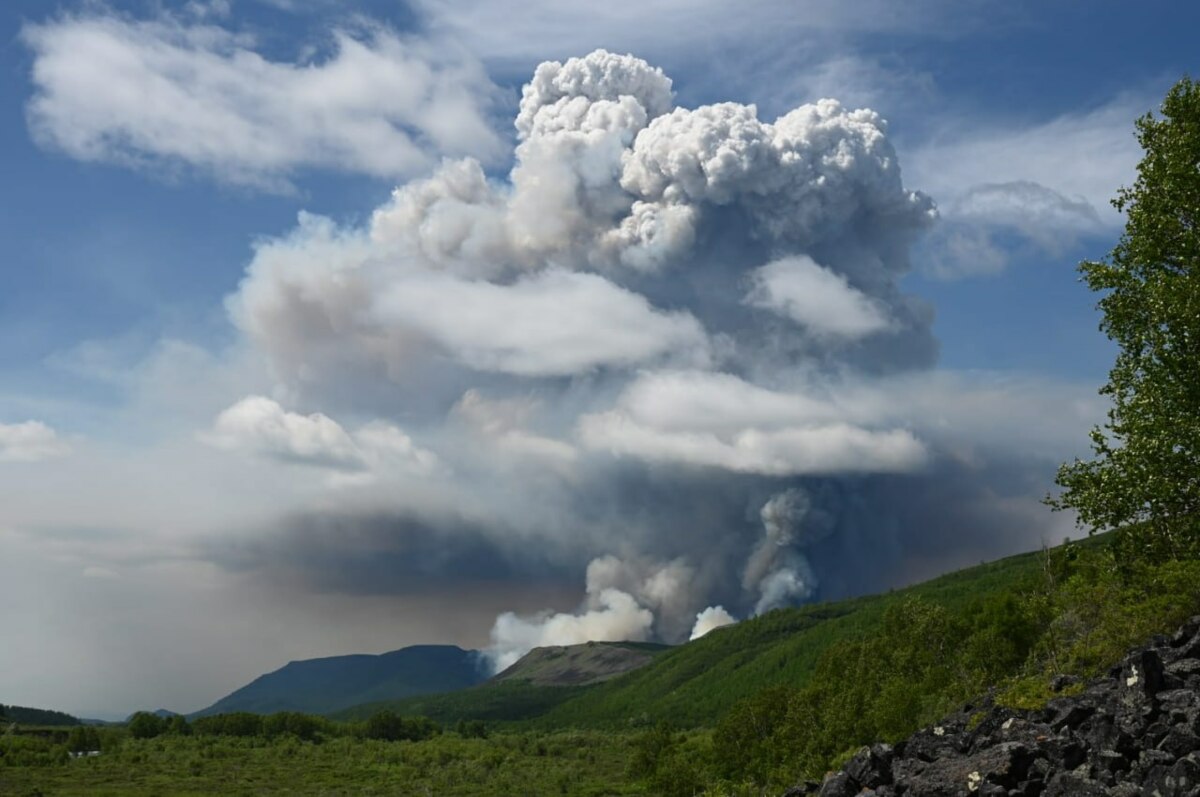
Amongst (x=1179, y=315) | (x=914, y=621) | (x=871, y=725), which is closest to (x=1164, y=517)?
(x=1179, y=315)

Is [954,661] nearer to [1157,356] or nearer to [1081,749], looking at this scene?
[1157,356]

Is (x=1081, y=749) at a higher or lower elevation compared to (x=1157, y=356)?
lower

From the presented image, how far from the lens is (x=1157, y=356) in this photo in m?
42.4

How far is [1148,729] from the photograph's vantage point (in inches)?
1053

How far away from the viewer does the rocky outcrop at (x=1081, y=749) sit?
25.0 metres

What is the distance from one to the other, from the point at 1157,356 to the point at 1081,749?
2228 centimetres

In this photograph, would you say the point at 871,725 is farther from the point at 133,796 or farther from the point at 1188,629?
the point at 133,796

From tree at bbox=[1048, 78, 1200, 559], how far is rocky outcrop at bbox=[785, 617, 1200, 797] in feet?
18.0

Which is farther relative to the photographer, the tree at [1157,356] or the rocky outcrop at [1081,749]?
the tree at [1157,356]

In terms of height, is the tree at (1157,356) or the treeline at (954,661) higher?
the tree at (1157,356)

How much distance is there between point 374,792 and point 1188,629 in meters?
181

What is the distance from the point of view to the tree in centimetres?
3988

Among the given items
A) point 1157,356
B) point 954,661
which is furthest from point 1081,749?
point 954,661

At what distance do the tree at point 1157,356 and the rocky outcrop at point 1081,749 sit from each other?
18.0 feet
